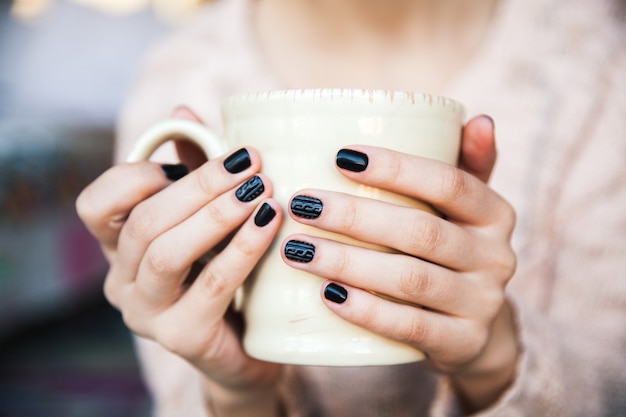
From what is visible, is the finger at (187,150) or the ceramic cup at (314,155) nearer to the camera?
the ceramic cup at (314,155)

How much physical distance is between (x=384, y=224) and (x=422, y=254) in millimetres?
44

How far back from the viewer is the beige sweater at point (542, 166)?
2.63ft

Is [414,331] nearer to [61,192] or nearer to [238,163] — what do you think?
[238,163]

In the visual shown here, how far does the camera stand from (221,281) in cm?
46

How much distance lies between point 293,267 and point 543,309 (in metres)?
0.57

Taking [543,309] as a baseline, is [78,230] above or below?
below

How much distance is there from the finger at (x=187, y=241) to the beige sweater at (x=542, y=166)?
345mm

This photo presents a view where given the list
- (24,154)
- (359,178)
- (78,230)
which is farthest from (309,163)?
(78,230)

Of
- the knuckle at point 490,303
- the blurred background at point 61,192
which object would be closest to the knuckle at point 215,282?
the knuckle at point 490,303

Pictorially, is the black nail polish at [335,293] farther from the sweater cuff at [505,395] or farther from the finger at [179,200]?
the sweater cuff at [505,395]

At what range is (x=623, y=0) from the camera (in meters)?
0.93

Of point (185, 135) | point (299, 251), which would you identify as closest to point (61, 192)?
point (185, 135)

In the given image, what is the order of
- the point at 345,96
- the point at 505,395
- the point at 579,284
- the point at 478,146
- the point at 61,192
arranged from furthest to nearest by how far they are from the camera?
the point at 61,192 → the point at 579,284 → the point at 505,395 → the point at 478,146 → the point at 345,96

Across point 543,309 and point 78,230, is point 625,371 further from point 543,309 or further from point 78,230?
point 78,230
